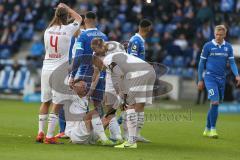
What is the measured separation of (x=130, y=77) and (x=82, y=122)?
60.1 inches

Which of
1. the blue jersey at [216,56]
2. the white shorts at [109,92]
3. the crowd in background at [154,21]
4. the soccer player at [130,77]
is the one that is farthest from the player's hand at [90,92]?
the crowd in background at [154,21]

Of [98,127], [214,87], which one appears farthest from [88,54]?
[214,87]

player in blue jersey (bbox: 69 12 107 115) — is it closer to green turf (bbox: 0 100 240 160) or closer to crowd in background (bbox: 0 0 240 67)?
green turf (bbox: 0 100 240 160)

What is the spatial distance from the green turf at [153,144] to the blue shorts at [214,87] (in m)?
0.97

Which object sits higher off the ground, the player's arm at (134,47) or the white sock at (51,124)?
the player's arm at (134,47)

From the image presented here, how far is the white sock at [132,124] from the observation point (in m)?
13.8

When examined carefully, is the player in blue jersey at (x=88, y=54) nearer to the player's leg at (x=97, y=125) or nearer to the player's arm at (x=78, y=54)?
the player's arm at (x=78, y=54)

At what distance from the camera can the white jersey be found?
14.4 metres

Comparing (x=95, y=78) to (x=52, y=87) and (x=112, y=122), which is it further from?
(x=112, y=122)

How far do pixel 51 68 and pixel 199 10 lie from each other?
66.1ft

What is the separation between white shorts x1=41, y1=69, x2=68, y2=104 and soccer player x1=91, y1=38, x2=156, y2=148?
38.4 inches

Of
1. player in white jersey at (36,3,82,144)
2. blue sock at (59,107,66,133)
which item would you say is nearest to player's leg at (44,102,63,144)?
player in white jersey at (36,3,82,144)

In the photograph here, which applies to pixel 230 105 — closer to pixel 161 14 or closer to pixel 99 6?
pixel 161 14

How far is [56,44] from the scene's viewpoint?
14.4 metres
